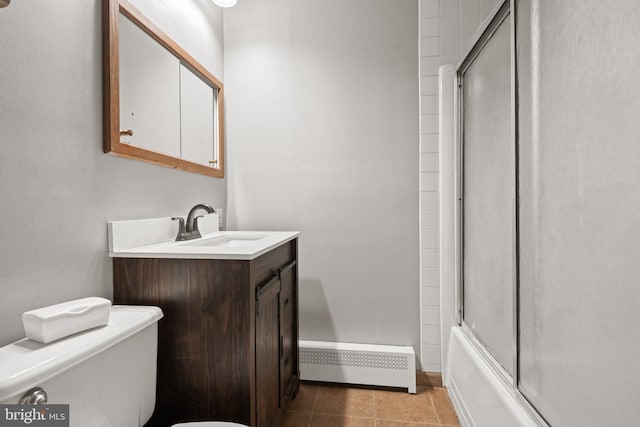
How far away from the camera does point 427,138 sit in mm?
2047

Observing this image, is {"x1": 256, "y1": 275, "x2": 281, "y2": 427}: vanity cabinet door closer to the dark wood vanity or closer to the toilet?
the dark wood vanity

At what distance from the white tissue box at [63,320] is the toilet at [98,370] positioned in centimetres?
2

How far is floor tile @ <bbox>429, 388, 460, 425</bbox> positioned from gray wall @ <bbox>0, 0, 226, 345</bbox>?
166 centimetres

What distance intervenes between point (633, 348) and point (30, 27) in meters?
1.65

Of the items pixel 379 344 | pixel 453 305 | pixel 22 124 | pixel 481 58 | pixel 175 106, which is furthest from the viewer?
pixel 379 344

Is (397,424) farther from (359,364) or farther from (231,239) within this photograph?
(231,239)

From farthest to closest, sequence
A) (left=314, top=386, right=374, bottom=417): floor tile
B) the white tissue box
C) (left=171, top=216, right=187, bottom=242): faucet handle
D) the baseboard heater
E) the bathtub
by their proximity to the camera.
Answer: the baseboard heater
(left=314, top=386, right=374, bottom=417): floor tile
(left=171, top=216, right=187, bottom=242): faucet handle
the bathtub
the white tissue box

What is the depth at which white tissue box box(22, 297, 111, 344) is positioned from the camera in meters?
0.82

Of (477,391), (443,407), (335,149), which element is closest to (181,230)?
(335,149)

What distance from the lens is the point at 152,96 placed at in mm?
1520

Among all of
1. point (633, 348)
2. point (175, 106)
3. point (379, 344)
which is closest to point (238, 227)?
point (175, 106)

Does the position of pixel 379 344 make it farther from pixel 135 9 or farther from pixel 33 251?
pixel 135 9

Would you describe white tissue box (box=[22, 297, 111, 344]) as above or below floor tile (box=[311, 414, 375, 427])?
above

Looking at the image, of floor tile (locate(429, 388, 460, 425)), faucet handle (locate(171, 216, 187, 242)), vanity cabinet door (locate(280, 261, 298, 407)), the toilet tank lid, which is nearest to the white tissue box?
the toilet tank lid
